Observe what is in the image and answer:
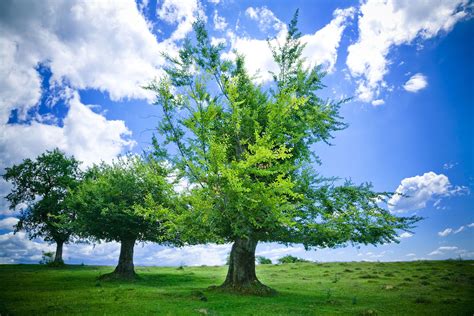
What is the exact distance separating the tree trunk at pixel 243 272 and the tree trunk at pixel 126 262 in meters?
13.7

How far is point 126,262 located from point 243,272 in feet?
51.2

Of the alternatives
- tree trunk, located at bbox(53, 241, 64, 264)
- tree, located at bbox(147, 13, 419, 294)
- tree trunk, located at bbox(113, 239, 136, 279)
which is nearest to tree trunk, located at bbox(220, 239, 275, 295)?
tree, located at bbox(147, 13, 419, 294)

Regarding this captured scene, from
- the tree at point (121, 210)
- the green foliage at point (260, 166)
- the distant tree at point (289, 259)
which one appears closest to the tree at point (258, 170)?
the green foliage at point (260, 166)

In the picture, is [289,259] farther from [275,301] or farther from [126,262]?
[275,301]

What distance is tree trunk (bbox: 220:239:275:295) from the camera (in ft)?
63.7

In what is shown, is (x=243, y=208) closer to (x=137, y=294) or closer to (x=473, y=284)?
(x=137, y=294)

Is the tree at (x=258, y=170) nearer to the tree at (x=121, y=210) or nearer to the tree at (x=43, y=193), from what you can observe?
the tree at (x=121, y=210)

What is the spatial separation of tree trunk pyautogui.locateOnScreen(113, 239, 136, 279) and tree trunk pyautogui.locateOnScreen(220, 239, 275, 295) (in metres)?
13.7

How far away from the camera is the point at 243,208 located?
1499 cm

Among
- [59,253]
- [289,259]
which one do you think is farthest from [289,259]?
[59,253]

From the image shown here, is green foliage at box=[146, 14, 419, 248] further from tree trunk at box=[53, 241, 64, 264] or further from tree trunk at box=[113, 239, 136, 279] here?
tree trunk at box=[53, 241, 64, 264]

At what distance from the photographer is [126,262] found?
29875mm

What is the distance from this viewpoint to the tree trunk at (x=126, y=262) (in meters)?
29.2

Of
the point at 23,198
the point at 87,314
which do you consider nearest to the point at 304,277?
the point at 87,314
